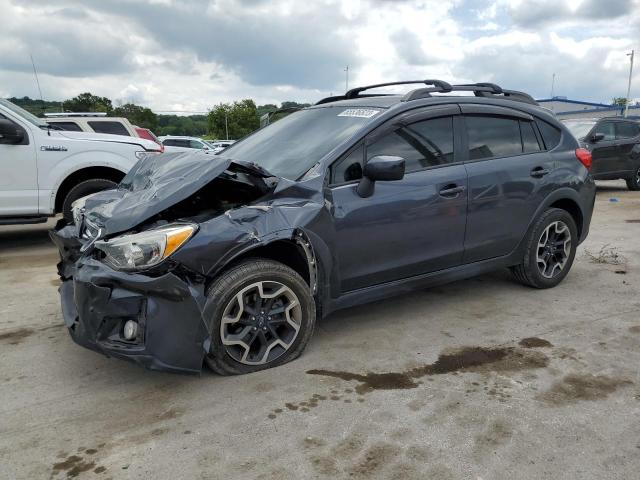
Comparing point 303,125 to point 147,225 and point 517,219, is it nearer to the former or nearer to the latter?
point 147,225

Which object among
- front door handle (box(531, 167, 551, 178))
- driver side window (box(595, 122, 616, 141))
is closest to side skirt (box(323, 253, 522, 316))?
front door handle (box(531, 167, 551, 178))

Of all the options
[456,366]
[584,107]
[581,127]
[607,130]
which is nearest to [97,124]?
[456,366]

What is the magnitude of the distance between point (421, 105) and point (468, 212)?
883mm

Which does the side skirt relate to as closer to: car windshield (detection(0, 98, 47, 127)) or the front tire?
the front tire

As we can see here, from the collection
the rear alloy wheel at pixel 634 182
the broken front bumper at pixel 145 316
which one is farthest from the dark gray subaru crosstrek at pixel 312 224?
the rear alloy wheel at pixel 634 182

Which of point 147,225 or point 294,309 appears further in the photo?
point 294,309

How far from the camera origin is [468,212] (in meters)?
4.04

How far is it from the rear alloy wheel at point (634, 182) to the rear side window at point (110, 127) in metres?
11.7

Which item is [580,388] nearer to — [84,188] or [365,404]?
[365,404]

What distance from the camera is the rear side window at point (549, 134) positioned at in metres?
4.68

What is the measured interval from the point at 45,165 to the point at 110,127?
18.7 feet

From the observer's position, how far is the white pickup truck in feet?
20.7

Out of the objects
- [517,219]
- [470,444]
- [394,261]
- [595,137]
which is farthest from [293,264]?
[595,137]

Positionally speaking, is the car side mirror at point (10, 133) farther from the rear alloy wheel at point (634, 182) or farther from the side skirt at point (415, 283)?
the rear alloy wheel at point (634, 182)
